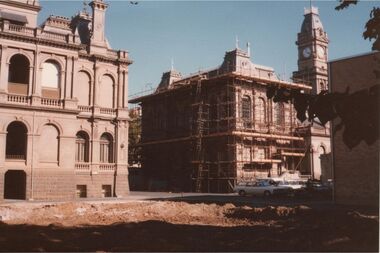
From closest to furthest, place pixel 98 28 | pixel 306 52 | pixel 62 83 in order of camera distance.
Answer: pixel 62 83, pixel 98 28, pixel 306 52

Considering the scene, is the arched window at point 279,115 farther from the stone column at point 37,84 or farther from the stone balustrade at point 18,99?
the stone balustrade at point 18,99

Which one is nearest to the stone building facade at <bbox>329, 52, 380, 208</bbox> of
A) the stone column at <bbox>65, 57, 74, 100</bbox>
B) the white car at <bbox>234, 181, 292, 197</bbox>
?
the white car at <bbox>234, 181, 292, 197</bbox>

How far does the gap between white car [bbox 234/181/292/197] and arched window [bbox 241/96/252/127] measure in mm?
8520

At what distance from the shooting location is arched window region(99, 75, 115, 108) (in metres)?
37.4

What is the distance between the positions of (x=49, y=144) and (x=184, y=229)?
720 inches

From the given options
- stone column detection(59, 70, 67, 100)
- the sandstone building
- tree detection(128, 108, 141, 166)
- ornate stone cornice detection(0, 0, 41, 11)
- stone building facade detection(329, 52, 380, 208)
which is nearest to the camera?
stone building facade detection(329, 52, 380, 208)

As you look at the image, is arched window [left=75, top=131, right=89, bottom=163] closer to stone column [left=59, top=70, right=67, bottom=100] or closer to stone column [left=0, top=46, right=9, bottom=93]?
stone column [left=59, top=70, right=67, bottom=100]

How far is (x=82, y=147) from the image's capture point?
36000 mm

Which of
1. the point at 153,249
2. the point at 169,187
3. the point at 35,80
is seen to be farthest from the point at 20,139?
the point at 153,249

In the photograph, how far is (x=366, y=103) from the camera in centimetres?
629

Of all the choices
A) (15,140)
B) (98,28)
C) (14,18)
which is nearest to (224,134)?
(98,28)

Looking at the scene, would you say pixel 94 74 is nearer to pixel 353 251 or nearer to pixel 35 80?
pixel 35 80

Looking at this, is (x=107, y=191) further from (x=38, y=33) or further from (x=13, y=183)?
(x=38, y=33)

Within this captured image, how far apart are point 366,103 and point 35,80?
30071 mm
